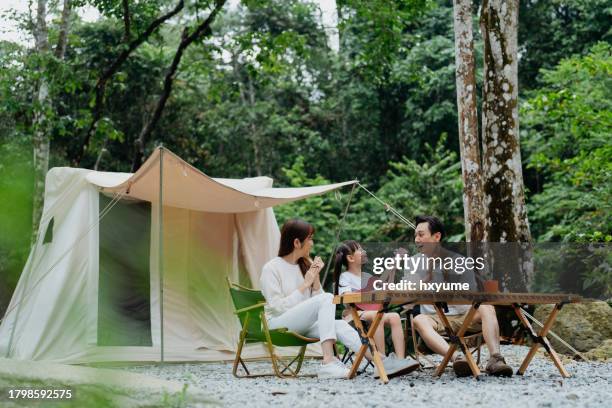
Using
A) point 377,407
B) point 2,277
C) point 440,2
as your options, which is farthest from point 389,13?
point 2,277

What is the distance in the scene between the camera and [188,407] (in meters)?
2.10

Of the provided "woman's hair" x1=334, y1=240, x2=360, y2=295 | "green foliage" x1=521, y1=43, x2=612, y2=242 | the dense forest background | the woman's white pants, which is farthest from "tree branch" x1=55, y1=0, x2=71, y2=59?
the woman's white pants

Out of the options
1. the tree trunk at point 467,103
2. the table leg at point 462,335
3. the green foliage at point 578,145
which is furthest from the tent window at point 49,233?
the green foliage at point 578,145

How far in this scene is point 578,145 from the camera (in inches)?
367

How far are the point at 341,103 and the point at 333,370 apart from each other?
36.4 ft

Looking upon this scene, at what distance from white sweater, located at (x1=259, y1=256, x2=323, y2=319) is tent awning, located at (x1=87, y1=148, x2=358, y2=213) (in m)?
0.83

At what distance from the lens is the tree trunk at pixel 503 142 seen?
213 inches

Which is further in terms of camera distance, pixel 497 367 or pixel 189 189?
pixel 189 189

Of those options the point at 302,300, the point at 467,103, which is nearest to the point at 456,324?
the point at 302,300

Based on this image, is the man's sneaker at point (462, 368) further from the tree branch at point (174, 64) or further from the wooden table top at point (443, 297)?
the tree branch at point (174, 64)

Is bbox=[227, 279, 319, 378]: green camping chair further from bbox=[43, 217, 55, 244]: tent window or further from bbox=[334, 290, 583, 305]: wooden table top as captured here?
bbox=[43, 217, 55, 244]: tent window

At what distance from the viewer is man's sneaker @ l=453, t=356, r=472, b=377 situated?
11.0ft

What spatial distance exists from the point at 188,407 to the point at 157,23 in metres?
6.43

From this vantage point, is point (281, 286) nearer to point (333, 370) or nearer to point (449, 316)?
point (333, 370)
